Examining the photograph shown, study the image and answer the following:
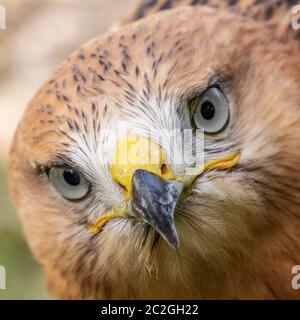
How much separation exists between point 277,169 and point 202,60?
0.34m

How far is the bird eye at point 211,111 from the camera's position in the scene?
6.19 feet

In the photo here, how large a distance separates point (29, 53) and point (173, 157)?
147 cm

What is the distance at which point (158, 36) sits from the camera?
6.51 feet

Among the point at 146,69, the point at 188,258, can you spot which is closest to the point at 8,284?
the point at 188,258

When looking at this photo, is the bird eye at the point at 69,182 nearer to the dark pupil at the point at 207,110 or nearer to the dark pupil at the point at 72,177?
the dark pupil at the point at 72,177

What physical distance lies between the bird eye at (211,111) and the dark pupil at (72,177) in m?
0.35

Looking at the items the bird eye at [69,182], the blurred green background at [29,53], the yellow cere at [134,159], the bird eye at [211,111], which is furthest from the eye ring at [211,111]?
the blurred green background at [29,53]

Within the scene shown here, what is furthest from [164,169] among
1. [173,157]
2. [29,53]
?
[29,53]

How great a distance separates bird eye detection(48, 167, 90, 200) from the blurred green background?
97 cm

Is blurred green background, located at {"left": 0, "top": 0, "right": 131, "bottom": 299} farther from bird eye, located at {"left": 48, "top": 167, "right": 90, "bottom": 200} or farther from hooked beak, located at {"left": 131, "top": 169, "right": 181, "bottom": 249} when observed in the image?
hooked beak, located at {"left": 131, "top": 169, "right": 181, "bottom": 249}

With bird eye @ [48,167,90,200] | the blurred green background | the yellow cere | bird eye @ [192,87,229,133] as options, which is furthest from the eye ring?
the blurred green background

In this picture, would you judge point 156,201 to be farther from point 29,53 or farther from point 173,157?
point 29,53

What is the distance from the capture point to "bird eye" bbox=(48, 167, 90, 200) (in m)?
1.96
